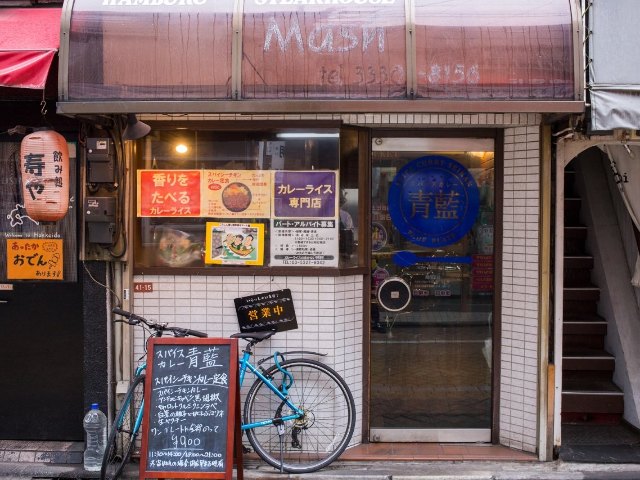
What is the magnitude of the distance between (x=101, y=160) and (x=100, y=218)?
1.79 feet

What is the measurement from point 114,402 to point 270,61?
11.8 ft

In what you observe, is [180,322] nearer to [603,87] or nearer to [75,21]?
[75,21]

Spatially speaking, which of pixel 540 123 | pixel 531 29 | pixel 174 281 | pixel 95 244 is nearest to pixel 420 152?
pixel 540 123

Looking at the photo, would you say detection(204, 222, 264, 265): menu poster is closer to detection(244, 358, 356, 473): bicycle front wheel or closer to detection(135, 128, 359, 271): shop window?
detection(135, 128, 359, 271): shop window

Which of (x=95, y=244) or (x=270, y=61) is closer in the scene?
(x=270, y=61)

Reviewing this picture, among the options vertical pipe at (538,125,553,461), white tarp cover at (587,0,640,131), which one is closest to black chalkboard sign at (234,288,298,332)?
vertical pipe at (538,125,553,461)

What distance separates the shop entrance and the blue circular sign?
1 centimetres

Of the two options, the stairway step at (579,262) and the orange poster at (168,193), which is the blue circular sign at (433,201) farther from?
the stairway step at (579,262)

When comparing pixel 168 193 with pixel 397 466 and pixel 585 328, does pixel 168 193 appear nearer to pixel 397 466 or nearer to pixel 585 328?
pixel 397 466

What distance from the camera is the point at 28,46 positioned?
18.4 ft

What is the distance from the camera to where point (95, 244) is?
618 centimetres

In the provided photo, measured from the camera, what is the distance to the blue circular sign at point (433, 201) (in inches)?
261

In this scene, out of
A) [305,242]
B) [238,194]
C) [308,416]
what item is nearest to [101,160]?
[238,194]

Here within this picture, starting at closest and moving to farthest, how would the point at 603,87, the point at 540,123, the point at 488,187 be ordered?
1. the point at 603,87
2. the point at 540,123
3. the point at 488,187
